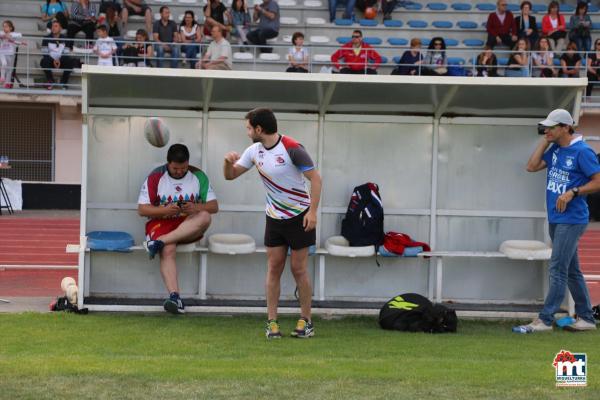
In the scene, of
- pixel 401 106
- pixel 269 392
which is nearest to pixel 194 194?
pixel 401 106

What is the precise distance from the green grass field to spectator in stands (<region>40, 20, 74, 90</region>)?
49.2 feet

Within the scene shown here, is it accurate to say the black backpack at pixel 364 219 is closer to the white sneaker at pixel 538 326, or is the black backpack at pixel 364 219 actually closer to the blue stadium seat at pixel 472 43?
the white sneaker at pixel 538 326

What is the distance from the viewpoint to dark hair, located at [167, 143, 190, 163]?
387 inches

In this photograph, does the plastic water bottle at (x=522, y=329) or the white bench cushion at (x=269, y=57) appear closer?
the plastic water bottle at (x=522, y=329)

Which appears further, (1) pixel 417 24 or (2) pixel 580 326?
(1) pixel 417 24

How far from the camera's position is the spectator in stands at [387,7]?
2616cm

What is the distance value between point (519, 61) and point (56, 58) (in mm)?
10704

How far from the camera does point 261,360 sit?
23.4 ft

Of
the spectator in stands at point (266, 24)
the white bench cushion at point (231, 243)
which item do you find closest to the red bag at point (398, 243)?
the white bench cushion at point (231, 243)

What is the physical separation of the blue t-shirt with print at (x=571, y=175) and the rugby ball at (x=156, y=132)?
12.4 feet

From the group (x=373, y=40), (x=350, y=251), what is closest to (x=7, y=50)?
(x=373, y=40)

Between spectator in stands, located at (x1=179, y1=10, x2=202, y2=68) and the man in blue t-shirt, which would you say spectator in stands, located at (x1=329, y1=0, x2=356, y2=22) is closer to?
spectator in stands, located at (x1=179, y1=10, x2=202, y2=68)

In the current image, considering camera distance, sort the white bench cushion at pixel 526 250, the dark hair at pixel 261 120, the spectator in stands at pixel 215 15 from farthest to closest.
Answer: the spectator in stands at pixel 215 15
the white bench cushion at pixel 526 250
the dark hair at pixel 261 120

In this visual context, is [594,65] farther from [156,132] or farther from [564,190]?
[156,132]
